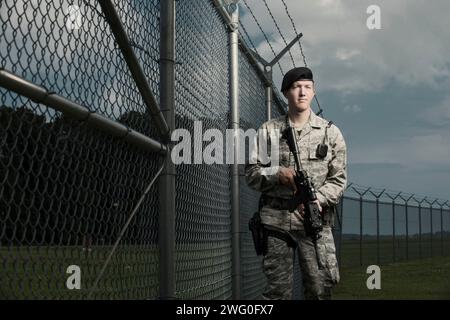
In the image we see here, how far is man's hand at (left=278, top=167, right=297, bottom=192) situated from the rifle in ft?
0.07

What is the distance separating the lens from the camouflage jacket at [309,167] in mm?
4215

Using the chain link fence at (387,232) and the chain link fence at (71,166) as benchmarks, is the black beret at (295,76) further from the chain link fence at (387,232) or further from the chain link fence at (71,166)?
the chain link fence at (387,232)

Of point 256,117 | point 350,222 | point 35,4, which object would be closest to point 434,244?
point 350,222

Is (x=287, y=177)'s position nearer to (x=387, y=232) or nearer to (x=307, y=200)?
(x=307, y=200)

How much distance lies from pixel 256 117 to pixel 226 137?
159cm

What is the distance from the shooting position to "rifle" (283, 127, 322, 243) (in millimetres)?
4082

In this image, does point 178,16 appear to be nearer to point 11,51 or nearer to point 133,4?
point 133,4

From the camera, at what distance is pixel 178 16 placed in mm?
4629

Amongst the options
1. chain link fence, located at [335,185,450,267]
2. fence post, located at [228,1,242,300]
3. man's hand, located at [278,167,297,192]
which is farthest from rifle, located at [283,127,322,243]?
chain link fence, located at [335,185,450,267]

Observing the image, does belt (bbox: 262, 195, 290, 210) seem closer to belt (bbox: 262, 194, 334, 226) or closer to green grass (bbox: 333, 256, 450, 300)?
belt (bbox: 262, 194, 334, 226)

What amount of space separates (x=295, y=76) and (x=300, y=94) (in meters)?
0.11

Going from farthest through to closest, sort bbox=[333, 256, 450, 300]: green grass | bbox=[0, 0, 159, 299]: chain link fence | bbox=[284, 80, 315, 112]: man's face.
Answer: bbox=[333, 256, 450, 300]: green grass → bbox=[284, 80, 315, 112]: man's face → bbox=[0, 0, 159, 299]: chain link fence

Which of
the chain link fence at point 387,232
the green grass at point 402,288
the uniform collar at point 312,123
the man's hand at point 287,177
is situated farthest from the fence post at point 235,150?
the chain link fence at point 387,232

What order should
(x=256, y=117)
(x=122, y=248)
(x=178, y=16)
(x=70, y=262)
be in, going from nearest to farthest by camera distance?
(x=70, y=262) < (x=122, y=248) < (x=178, y=16) < (x=256, y=117)
